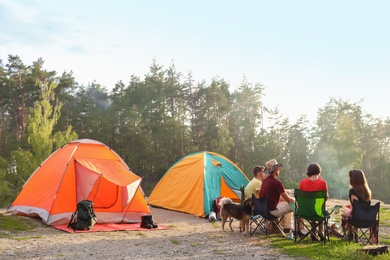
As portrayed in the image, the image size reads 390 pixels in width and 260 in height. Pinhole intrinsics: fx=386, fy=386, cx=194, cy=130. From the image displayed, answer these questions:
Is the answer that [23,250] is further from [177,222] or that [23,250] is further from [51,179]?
[177,222]

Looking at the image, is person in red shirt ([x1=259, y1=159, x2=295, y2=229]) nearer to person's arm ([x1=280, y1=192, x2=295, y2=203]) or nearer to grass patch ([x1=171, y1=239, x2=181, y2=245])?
person's arm ([x1=280, y1=192, x2=295, y2=203])

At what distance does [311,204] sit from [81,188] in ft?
17.3

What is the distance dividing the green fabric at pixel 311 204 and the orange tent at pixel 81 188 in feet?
13.4

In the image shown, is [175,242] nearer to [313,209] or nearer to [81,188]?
[313,209]

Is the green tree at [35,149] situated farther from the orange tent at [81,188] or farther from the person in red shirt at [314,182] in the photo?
the person in red shirt at [314,182]

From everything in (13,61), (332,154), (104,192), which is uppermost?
(13,61)

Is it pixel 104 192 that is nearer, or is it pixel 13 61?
pixel 104 192

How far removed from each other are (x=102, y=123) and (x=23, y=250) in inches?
913

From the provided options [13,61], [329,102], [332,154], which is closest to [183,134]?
[332,154]

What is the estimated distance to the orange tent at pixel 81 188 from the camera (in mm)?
8570

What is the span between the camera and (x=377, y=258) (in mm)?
4758

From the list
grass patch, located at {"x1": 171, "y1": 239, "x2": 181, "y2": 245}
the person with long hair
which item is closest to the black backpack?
grass patch, located at {"x1": 171, "y1": 239, "x2": 181, "y2": 245}

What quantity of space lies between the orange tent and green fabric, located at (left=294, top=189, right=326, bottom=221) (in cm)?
407

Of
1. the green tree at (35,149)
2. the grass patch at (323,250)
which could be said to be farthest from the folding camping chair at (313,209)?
the green tree at (35,149)
